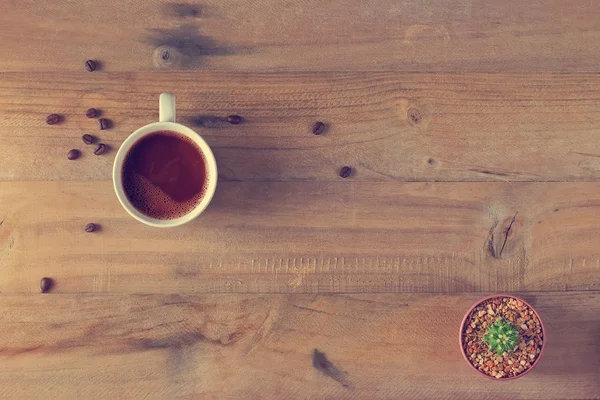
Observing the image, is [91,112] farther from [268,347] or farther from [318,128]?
[268,347]

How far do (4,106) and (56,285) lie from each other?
13.1 inches

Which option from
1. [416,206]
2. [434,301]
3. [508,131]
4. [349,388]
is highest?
[508,131]

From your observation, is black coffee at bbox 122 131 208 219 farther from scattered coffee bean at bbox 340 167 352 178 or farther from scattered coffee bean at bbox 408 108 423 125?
scattered coffee bean at bbox 408 108 423 125

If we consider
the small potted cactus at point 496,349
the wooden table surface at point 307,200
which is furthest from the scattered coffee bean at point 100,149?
the small potted cactus at point 496,349

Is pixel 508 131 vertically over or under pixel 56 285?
over

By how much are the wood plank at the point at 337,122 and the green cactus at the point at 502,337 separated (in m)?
0.27

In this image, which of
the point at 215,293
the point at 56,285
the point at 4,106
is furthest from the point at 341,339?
the point at 4,106

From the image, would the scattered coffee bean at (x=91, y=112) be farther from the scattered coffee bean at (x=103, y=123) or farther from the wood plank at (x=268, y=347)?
the wood plank at (x=268, y=347)

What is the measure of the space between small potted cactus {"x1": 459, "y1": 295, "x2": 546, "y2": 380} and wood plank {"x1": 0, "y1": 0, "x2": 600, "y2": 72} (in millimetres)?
426

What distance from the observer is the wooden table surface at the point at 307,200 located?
120 cm

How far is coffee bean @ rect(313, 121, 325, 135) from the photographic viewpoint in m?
1.19

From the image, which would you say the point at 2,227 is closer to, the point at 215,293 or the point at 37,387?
the point at 37,387

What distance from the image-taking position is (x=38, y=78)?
1.20 metres

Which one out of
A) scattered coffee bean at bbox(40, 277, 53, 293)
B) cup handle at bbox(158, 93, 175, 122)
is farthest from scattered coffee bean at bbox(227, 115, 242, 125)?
scattered coffee bean at bbox(40, 277, 53, 293)
